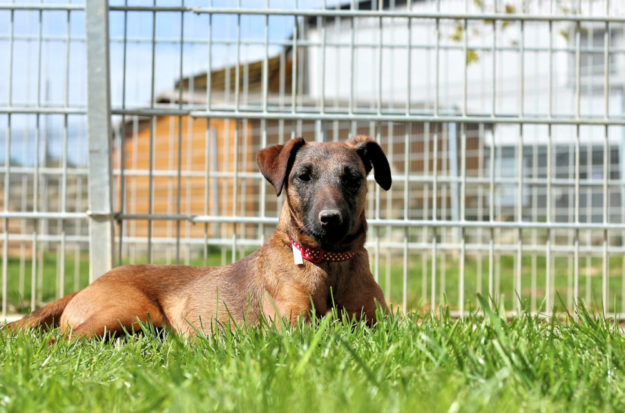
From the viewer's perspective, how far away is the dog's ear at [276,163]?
3.72m

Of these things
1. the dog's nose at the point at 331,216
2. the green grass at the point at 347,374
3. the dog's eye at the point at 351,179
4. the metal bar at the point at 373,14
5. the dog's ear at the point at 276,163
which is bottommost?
the green grass at the point at 347,374

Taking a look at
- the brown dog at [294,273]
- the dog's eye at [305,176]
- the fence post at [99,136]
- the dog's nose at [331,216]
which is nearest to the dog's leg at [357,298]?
the brown dog at [294,273]

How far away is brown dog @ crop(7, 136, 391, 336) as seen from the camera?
3.59 metres

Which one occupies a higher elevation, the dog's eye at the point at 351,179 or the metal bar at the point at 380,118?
the metal bar at the point at 380,118

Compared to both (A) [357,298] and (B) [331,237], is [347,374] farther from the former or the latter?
(A) [357,298]

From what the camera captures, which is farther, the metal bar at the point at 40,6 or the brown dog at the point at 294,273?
the metal bar at the point at 40,6

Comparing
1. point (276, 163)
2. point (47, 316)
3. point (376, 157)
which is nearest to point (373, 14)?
point (376, 157)

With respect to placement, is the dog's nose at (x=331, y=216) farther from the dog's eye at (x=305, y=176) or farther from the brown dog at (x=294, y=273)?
the dog's eye at (x=305, y=176)

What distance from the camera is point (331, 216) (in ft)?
11.1

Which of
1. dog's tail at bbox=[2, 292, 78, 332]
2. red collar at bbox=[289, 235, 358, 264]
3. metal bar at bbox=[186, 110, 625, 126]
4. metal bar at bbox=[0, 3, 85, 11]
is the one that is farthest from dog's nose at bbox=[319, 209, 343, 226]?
metal bar at bbox=[0, 3, 85, 11]

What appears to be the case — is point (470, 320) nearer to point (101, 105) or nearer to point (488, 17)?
point (488, 17)

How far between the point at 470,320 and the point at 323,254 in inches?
40.3

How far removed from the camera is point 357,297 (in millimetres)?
3680

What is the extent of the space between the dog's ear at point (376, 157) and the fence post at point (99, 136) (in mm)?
1735
